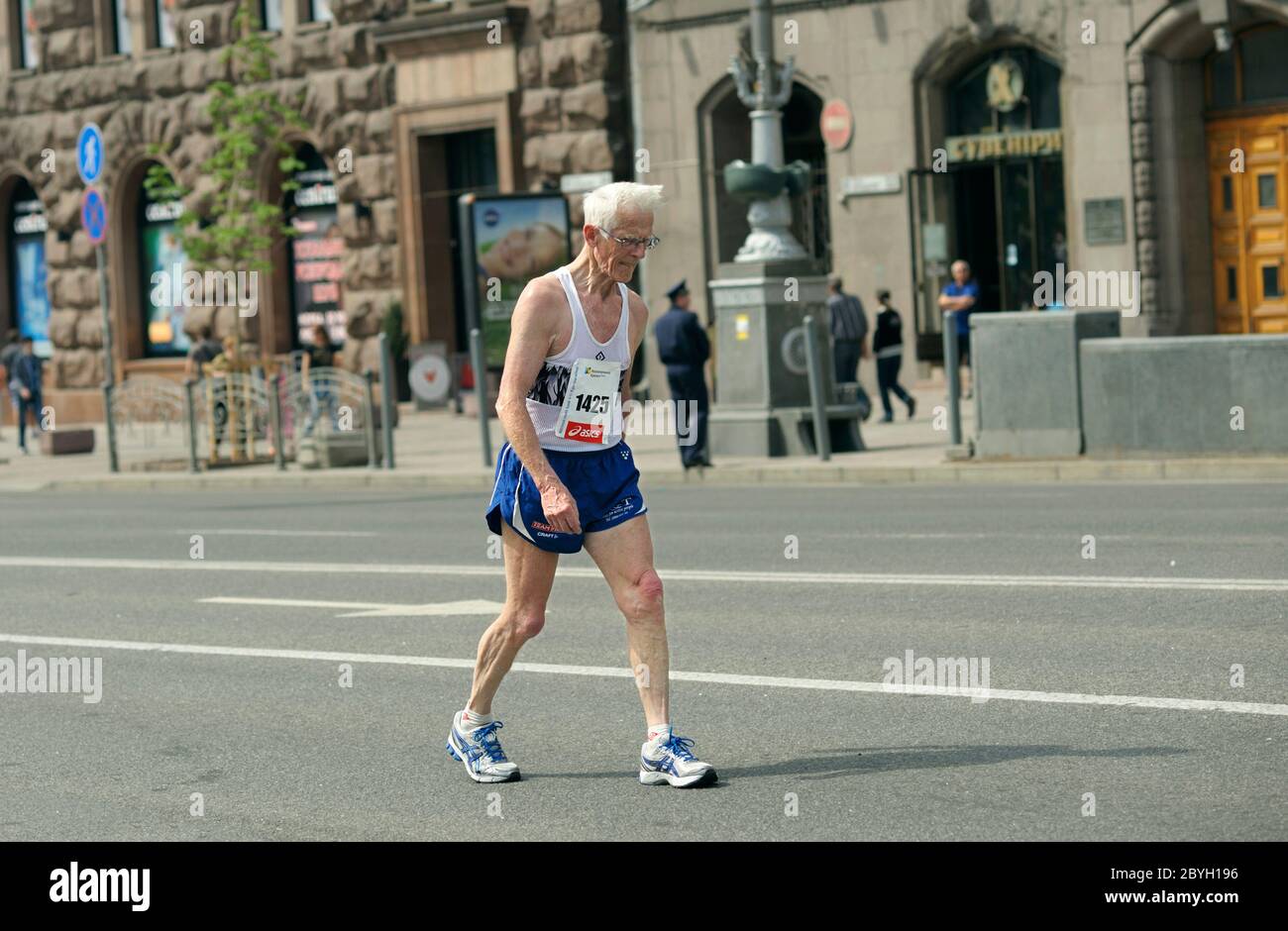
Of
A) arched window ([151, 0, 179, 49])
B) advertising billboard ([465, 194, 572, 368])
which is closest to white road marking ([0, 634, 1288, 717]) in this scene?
advertising billboard ([465, 194, 572, 368])

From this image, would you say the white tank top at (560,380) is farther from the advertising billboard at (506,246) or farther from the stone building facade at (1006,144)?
the advertising billboard at (506,246)

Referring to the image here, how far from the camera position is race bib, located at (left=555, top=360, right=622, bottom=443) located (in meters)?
6.97

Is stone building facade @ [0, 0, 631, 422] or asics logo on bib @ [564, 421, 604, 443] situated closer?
asics logo on bib @ [564, 421, 604, 443]

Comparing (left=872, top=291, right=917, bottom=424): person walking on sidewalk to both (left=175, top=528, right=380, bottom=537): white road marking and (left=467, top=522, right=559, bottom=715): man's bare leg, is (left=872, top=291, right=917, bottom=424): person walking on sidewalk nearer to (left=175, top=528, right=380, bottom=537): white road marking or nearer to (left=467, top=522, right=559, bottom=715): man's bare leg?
(left=175, top=528, right=380, bottom=537): white road marking

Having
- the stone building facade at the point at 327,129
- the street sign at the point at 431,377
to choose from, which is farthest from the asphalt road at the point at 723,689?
the stone building facade at the point at 327,129

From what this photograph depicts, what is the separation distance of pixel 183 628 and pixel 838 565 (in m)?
3.57

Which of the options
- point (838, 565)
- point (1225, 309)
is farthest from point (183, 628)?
point (1225, 309)

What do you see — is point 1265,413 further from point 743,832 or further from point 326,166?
point 326,166

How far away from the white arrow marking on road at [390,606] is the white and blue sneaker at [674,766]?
4.21 metres

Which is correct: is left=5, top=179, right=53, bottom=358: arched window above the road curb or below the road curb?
above

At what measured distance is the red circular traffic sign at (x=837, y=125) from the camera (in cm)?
2845

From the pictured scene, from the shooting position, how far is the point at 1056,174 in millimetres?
27078

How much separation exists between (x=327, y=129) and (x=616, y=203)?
27.7m

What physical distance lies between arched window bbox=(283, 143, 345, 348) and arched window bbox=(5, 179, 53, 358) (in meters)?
5.91
